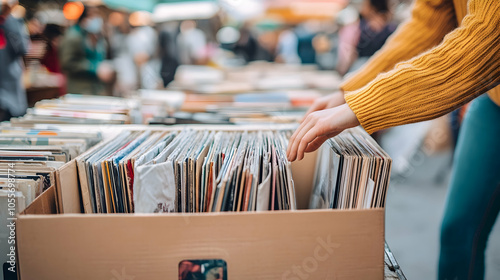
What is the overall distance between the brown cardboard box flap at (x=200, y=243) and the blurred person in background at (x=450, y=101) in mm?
202

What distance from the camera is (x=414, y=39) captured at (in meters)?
1.40

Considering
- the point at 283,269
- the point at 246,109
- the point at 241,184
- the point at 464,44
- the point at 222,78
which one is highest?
the point at 222,78

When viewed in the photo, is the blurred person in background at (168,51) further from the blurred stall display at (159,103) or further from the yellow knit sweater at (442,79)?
the yellow knit sweater at (442,79)

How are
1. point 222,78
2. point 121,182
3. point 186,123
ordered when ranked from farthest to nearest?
point 222,78
point 186,123
point 121,182

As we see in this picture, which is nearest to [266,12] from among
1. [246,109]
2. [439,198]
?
[439,198]

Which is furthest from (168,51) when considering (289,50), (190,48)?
(289,50)

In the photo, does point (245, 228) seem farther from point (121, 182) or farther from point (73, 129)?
point (73, 129)

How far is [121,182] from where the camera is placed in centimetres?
98

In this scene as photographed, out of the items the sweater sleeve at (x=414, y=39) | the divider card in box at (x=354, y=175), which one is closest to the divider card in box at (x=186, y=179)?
the divider card in box at (x=354, y=175)

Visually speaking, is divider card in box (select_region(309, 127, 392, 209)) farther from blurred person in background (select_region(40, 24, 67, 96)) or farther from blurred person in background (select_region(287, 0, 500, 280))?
blurred person in background (select_region(40, 24, 67, 96))

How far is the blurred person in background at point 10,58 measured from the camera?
10.8 feet

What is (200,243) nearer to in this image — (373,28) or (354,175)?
(354,175)

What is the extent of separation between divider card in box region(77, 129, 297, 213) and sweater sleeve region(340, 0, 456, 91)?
506 mm

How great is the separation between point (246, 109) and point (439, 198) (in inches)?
88.6
